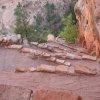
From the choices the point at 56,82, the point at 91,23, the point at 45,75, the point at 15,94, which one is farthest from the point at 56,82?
the point at 91,23

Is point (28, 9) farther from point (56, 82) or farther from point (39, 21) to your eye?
point (56, 82)

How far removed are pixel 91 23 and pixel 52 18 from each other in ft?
119

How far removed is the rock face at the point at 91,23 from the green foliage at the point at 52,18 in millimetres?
25996

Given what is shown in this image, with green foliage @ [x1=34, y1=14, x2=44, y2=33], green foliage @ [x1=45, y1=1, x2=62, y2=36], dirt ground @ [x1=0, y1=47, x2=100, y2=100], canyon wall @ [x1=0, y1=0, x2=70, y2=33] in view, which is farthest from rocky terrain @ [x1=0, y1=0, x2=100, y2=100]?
canyon wall @ [x1=0, y1=0, x2=70, y2=33]

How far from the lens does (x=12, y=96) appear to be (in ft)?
16.0

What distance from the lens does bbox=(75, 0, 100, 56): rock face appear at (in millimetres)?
11290

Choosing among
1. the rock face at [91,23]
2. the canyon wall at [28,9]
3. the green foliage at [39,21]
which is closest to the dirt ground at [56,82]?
the rock face at [91,23]

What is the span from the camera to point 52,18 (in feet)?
163

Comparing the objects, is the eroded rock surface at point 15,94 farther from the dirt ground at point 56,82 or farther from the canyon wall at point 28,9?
the canyon wall at point 28,9

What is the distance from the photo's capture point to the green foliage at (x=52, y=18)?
148 ft

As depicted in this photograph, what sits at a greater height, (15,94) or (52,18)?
(15,94)

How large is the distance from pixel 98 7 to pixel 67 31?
10.6 m

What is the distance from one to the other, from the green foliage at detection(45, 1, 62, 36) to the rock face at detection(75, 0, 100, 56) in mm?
25996

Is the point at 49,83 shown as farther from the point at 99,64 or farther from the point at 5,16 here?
the point at 5,16
